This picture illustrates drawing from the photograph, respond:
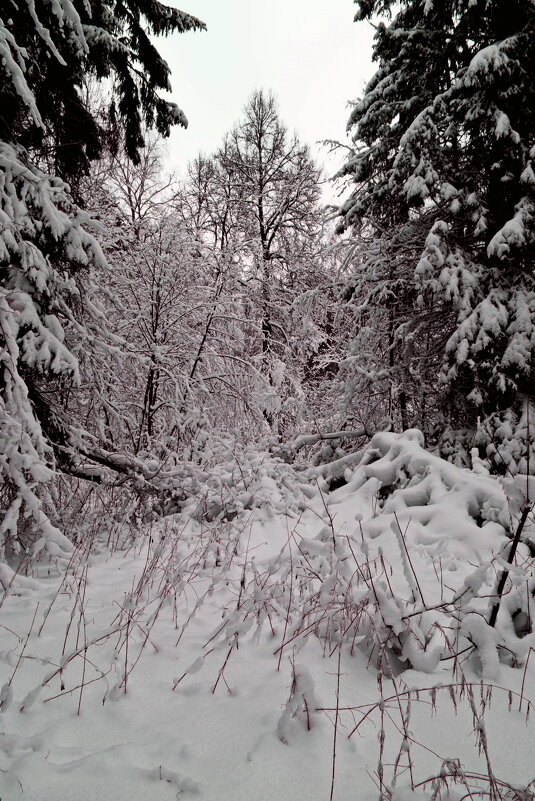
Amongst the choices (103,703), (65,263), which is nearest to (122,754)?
(103,703)

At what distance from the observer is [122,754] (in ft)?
4.70

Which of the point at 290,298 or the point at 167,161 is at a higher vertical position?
the point at 167,161

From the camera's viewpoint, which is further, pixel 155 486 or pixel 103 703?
pixel 155 486

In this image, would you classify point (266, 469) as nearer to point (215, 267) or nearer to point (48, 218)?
point (48, 218)

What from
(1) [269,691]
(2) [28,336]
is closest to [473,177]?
(2) [28,336]

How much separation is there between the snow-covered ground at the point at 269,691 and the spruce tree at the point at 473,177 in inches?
131

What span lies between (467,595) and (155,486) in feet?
12.0

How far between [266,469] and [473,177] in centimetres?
509

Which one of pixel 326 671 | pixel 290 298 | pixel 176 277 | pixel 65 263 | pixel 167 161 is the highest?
pixel 167 161

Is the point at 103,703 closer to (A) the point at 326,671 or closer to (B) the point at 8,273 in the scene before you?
(A) the point at 326,671

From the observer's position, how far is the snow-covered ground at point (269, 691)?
53.6 inches

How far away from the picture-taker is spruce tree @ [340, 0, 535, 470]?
5.51m

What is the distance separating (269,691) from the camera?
72.0 inches

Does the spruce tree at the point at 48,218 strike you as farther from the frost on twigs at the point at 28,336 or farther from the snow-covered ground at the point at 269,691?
the snow-covered ground at the point at 269,691
